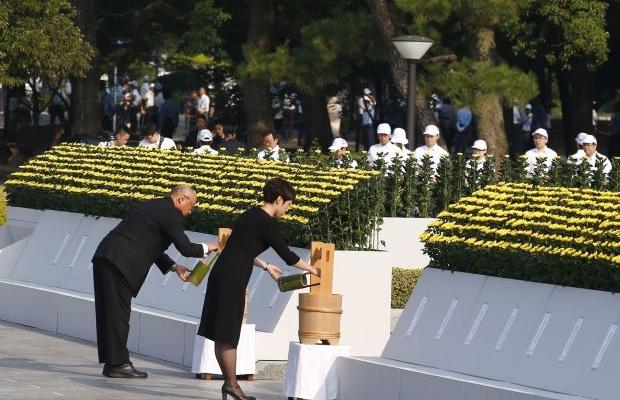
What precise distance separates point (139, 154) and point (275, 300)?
221 inches

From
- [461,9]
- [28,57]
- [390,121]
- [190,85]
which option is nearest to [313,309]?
[461,9]

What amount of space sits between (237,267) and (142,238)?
160 cm

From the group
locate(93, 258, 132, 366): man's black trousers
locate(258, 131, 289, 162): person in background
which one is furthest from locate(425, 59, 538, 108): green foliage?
locate(93, 258, 132, 366): man's black trousers

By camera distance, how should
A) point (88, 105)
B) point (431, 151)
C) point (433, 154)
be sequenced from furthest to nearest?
1. point (88, 105)
2. point (431, 151)
3. point (433, 154)

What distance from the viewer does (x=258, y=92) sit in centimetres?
3712

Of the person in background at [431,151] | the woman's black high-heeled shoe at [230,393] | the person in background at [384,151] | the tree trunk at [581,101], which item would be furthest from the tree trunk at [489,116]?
the woman's black high-heeled shoe at [230,393]

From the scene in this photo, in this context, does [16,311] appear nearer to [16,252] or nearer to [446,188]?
[16,252]

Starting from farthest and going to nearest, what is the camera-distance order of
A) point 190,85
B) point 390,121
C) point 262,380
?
point 190,85 → point 390,121 → point 262,380

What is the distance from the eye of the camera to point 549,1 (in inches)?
1223

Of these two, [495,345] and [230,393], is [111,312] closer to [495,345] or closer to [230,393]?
[230,393]

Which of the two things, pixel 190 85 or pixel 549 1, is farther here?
pixel 190 85

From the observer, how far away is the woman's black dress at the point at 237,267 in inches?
488

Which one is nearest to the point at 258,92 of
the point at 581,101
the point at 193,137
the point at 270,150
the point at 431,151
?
the point at 193,137

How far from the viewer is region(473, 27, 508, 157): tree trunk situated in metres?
31.3
